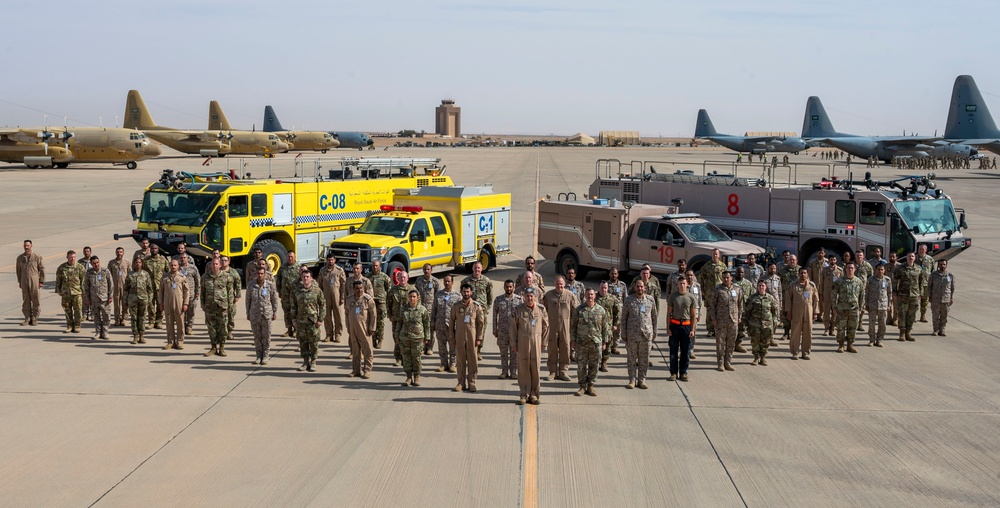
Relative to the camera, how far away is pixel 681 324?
11609 millimetres

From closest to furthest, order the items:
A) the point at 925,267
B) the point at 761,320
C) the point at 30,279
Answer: the point at 761,320 < the point at 30,279 < the point at 925,267

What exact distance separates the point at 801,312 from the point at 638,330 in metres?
3.32

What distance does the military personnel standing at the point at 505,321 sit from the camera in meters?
11.3

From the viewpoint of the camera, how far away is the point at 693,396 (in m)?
11.1

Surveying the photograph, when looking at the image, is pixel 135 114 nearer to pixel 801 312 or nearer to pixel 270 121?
pixel 270 121

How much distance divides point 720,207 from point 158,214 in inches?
510

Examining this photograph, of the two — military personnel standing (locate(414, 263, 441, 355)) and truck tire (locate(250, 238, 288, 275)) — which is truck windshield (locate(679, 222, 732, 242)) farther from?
truck tire (locate(250, 238, 288, 275))

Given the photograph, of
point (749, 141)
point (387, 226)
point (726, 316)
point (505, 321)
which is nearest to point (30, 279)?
point (387, 226)

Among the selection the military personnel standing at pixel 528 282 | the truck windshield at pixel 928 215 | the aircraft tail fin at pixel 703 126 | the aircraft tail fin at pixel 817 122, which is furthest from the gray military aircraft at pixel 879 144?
the military personnel standing at pixel 528 282

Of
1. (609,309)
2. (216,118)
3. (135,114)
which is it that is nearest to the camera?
(609,309)

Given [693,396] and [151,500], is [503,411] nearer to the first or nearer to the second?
[693,396]

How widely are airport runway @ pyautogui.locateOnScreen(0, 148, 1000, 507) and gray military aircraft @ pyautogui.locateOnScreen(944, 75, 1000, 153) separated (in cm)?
6385

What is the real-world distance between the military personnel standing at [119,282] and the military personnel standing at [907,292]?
1298cm

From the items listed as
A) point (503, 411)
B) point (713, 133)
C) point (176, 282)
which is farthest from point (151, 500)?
point (713, 133)
